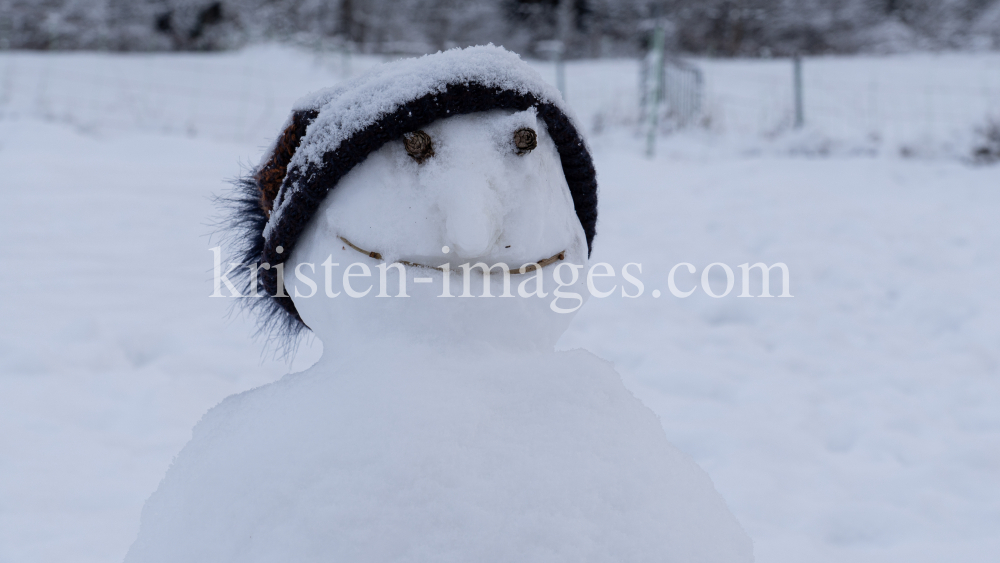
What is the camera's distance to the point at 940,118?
7.59 meters

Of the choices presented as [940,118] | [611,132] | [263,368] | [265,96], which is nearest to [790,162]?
[611,132]

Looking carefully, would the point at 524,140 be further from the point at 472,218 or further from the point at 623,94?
the point at 623,94

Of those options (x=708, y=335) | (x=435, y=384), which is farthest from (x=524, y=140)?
(x=708, y=335)

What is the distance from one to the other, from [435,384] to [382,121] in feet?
1.12

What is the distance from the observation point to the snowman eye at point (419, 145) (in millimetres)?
848

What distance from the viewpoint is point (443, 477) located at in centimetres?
73

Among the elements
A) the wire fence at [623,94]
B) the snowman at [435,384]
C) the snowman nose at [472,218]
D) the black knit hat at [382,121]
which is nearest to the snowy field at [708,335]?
the black knit hat at [382,121]

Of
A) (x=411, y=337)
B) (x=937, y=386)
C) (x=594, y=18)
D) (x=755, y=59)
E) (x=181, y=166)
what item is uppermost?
(x=594, y=18)

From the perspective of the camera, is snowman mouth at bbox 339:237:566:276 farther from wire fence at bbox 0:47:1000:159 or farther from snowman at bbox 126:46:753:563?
wire fence at bbox 0:47:1000:159

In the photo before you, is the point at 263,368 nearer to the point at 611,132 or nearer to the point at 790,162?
the point at 790,162

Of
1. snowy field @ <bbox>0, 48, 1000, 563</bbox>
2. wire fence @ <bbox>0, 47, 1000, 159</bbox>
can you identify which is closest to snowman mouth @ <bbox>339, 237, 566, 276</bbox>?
snowy field @ <bbox>0, 48, 1000, 563</bbox>

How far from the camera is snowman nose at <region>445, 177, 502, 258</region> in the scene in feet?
2.64

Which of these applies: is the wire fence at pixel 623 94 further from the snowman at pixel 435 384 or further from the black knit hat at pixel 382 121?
the snowman at pixel 435 384

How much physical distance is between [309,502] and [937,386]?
A: 2624 millimetres
